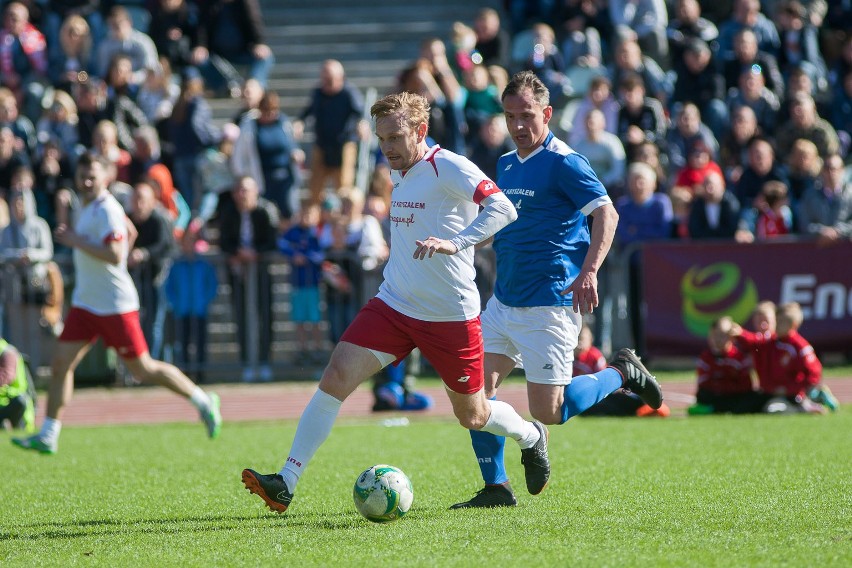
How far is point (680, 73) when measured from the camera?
17.7 m

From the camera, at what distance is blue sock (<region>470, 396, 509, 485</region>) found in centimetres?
726

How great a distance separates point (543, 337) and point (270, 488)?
1714 mm

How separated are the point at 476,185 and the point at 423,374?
30.5ft

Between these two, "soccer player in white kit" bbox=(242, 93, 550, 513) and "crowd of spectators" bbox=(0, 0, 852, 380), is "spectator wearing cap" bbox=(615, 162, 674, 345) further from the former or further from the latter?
"soccer player in white kit" bbox=(242, 93, 550, 513)

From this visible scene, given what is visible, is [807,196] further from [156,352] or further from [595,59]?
[156,352]

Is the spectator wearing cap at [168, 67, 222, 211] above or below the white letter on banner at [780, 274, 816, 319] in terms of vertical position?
above

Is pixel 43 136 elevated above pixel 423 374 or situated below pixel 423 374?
above

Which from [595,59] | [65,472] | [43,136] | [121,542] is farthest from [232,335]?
Result: [121,542]

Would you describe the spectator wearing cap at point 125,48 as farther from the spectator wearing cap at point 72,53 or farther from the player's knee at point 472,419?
the player's knee at point 472,419

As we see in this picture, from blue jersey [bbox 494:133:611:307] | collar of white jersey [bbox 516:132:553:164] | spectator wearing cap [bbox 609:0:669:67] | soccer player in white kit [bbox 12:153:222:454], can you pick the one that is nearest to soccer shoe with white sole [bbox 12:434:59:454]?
soccer player in white kit [bbox 12:153:222:454]

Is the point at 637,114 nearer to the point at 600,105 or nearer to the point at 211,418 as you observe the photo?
the point at 600,105

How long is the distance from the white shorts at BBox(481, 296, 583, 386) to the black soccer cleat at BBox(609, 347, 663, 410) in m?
0.54

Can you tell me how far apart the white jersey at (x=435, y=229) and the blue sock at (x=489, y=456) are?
2.65 ft

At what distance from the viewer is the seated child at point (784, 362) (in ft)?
39.4
